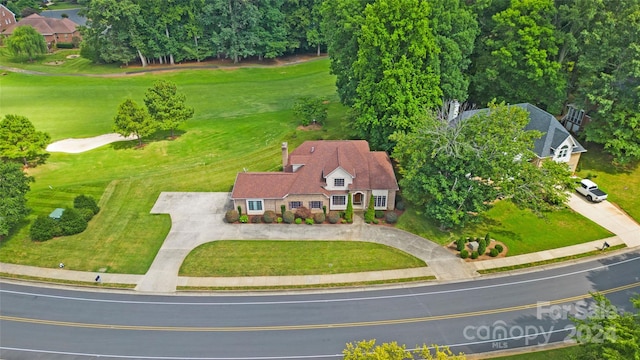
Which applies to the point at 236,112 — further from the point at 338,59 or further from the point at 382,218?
the point at 382,218

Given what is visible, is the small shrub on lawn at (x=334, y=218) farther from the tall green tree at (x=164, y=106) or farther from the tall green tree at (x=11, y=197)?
the tall green tree at (x=11, y=197)

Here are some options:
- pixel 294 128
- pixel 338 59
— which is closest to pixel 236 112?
pixel 294 128

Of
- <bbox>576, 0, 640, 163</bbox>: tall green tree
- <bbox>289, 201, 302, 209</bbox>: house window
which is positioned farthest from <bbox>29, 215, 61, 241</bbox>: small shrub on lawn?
<bbox>576, 0, 640, 163</bbox>: tall green tree

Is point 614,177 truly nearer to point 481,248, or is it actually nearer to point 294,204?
point 481,248

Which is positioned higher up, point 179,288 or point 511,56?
point 511,56

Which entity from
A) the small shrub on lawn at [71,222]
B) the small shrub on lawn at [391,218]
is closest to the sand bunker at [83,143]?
the small shrub on lawn at [71,222]
